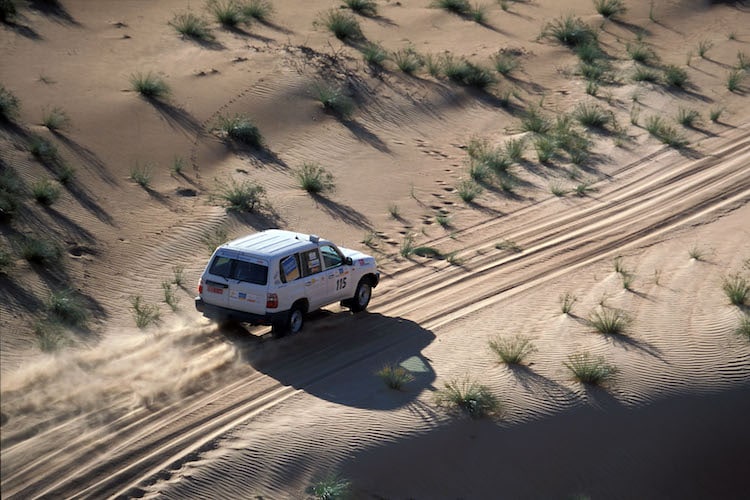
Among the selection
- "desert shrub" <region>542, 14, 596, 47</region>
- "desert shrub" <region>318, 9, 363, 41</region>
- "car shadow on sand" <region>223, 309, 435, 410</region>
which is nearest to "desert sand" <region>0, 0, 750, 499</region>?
"car shadow on sand" <region>223, 309, 435, 410</region>

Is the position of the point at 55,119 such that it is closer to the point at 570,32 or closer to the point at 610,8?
the point at 570,32

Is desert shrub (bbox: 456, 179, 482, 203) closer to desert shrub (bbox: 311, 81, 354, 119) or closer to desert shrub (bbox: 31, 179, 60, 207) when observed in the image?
desert shrub (bbox: 311, 81, 354, 119)

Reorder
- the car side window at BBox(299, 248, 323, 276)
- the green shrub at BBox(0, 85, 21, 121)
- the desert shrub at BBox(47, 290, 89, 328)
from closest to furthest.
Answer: the car side window at BBox(299, 248, 323, 276), the desert shrub at BBox(47, 290, 89, 328), the green shrub at BBox(0, 85, 21, 121)

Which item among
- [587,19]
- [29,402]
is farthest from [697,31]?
[29,402]

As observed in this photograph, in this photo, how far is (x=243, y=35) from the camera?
30.8 m

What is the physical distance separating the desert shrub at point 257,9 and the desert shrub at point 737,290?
63.0 feet

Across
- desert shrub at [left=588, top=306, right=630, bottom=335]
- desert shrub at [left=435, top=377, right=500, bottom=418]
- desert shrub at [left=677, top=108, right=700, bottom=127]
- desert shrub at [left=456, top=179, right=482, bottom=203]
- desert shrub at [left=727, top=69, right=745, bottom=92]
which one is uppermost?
desert shrub at [left=435, top=377, right=500, bottom=418]

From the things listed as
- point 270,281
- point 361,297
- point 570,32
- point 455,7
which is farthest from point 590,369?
point 455,7

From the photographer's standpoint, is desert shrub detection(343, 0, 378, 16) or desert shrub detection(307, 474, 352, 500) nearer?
desert shrub detection(307, 474, 352, 500)

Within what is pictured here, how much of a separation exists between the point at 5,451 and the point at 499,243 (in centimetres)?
1208

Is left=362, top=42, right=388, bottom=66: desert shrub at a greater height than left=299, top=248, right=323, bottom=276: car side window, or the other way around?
left=299, top=248, right=323, bottom=276: car side window

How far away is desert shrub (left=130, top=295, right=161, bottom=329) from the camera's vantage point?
16891mm

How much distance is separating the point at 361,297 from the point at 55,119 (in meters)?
11.0

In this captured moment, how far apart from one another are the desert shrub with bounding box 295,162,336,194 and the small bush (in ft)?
27.7
